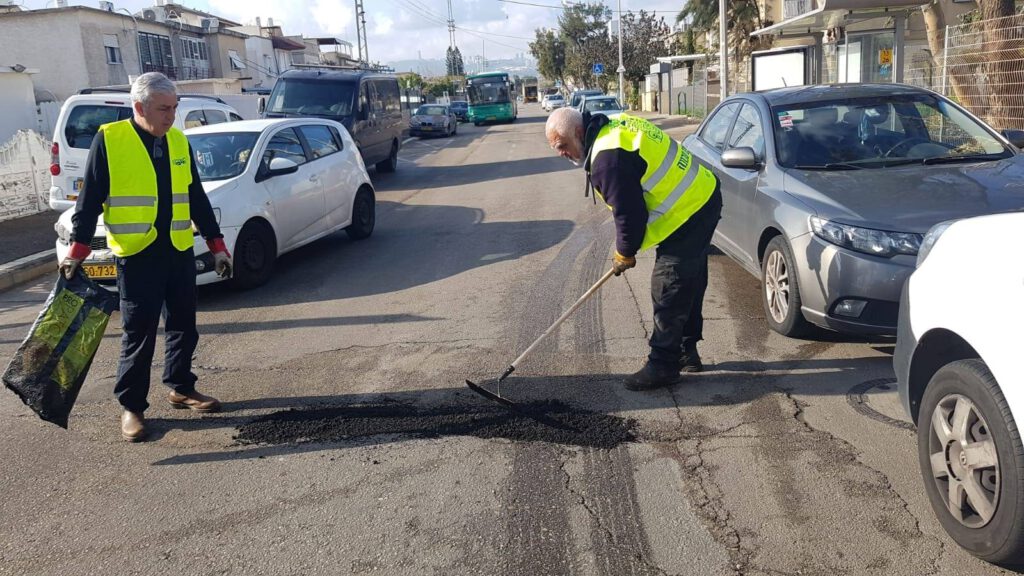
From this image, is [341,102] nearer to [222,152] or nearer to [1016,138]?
[222,152]

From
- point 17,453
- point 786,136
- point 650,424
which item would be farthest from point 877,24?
point 17,453

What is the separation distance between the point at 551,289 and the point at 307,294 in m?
2.28

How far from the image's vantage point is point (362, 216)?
10.5 meters

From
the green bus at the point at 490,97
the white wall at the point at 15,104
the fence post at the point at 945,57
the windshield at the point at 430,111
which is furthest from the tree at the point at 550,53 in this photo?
the fence post at the point at 945,57

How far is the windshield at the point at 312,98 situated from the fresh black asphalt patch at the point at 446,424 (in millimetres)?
13424

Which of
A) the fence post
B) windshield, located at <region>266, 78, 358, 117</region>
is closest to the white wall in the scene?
windshield, located at <region>266, 78, 358, 117</region>

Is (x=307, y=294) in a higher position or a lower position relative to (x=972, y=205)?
lower

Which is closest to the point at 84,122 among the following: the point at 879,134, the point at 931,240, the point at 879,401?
the point at 879,134

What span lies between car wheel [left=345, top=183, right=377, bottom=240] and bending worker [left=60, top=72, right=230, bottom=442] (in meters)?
5.45

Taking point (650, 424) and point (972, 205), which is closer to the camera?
point (650, 424)

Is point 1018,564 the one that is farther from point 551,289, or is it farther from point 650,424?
point 551,289

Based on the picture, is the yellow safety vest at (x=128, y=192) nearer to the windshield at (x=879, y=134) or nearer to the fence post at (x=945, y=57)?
the windshield at (x=879, y=134)

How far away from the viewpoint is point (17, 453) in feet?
14.7

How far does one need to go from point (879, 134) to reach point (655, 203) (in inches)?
101
